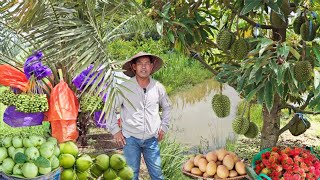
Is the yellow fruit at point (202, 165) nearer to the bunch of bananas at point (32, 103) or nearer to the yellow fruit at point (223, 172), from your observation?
the yellow fruit at point (223, 172)

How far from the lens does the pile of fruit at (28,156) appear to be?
1.20m

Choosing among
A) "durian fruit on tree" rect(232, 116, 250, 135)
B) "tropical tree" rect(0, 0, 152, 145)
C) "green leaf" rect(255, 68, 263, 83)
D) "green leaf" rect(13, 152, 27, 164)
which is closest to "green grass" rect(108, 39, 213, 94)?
"tropical tree" rect(0, 0, 152, 145)

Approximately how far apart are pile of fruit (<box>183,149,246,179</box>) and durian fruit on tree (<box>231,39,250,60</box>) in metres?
0.60

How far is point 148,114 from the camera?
2.72m

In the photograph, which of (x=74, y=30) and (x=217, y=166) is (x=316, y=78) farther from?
(x=74, y=30)

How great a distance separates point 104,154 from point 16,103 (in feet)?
6.19

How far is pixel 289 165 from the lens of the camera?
250cm

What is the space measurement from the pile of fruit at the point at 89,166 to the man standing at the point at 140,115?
4.42ft

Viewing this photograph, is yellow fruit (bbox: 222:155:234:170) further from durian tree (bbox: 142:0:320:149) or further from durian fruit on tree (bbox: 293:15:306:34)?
durian fruit on tree (bbox: 293:15:306:34)

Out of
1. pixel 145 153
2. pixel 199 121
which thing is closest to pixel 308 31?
pixel 145 153

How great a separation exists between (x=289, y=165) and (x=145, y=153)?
898 millimetres

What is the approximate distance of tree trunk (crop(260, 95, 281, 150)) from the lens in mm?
2842

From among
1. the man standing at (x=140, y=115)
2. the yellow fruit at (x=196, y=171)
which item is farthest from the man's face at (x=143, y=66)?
the yellow fruit at (x=196, y=171)

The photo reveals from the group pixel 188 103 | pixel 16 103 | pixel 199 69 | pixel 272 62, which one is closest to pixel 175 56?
pixel 199 69
